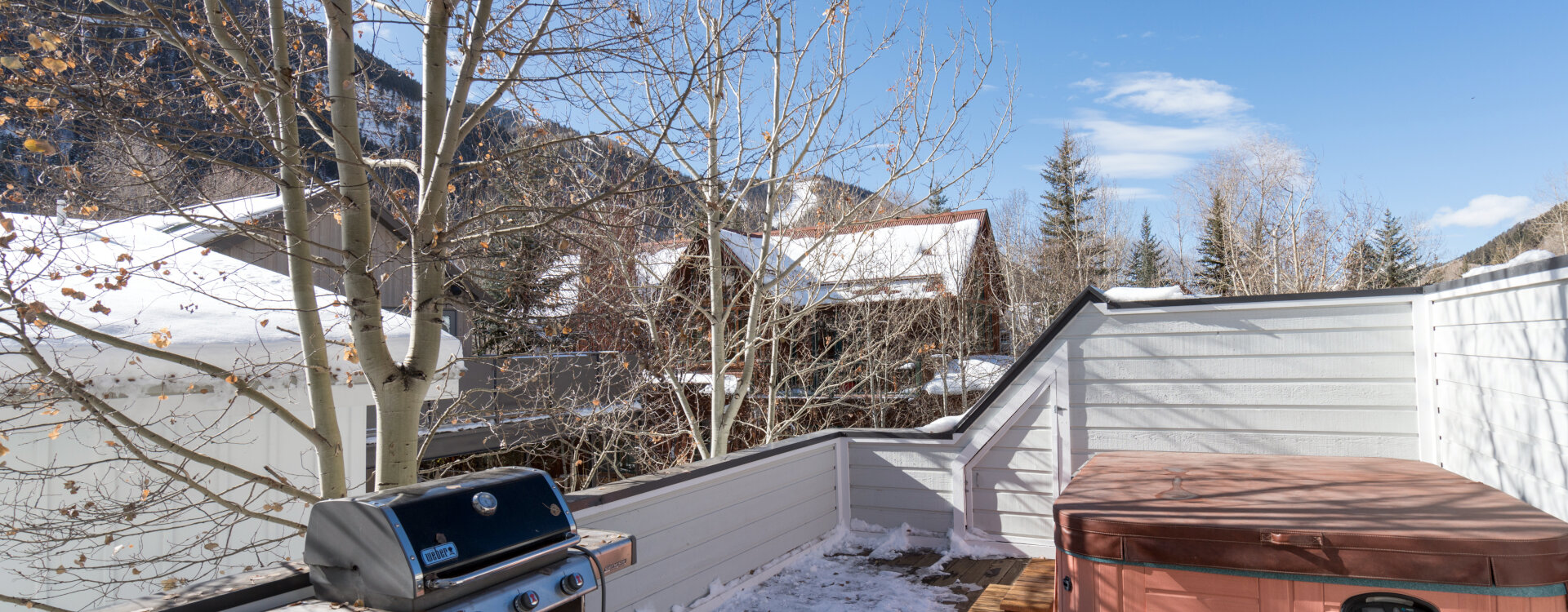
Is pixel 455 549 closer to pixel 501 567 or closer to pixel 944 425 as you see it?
pixel 501 567

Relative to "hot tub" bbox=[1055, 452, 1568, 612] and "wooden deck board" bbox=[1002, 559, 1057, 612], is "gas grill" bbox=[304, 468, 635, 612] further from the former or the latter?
"wooden deck board" bbox=[1002, 559, 1057, 612]

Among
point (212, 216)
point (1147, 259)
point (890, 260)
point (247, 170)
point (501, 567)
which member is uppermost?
point (1147, 259)

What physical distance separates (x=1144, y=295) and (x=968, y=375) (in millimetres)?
9783

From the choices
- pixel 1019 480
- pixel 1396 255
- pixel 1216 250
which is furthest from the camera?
pixel 1216 250

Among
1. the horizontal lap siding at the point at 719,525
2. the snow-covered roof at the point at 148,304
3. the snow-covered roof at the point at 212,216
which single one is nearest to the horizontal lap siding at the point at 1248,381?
the horizontal lap siding at the point at 719,525

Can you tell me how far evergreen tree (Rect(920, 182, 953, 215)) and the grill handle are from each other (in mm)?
6251

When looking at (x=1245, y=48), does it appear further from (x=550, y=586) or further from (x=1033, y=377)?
(x=550, y=586)

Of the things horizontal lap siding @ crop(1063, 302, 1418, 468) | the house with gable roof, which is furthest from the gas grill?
the house with gable roof

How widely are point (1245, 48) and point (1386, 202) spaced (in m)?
6.73

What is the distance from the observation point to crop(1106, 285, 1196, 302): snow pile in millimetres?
5078

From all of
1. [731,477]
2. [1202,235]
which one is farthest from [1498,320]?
[1202,235]

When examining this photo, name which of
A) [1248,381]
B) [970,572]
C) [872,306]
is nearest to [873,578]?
[970,572]

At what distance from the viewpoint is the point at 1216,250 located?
24.8 meters

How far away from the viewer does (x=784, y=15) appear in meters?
7.37
